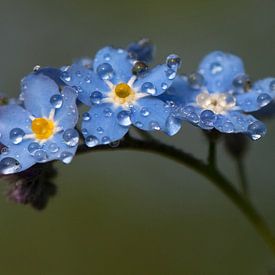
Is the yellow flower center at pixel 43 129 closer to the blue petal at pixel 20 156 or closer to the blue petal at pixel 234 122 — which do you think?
the blue petal at pixel 20 156

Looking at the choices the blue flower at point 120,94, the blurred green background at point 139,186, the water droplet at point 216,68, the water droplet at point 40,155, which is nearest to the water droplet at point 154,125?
the blue flower at point 120,94

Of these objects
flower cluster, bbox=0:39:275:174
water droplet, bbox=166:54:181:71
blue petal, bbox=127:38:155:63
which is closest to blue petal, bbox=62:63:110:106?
flower cluster, bbox=0:39:275:174

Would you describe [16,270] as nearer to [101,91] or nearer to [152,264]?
[152,264]

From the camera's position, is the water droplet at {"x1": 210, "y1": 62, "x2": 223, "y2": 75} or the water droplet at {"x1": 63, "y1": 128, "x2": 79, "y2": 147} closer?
the water droplet at {"x1": 63, "y1": 128, "x2": 79, "y2": 147}

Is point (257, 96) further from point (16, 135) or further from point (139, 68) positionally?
point (16, 135)

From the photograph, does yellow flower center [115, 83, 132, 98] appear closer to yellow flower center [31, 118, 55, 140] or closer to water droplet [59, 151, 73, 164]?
yellow flower center [31, 118, 55, 140]

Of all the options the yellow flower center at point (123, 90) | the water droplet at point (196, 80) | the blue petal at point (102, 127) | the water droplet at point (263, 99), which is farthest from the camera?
the water droplet at point (196, 80)
